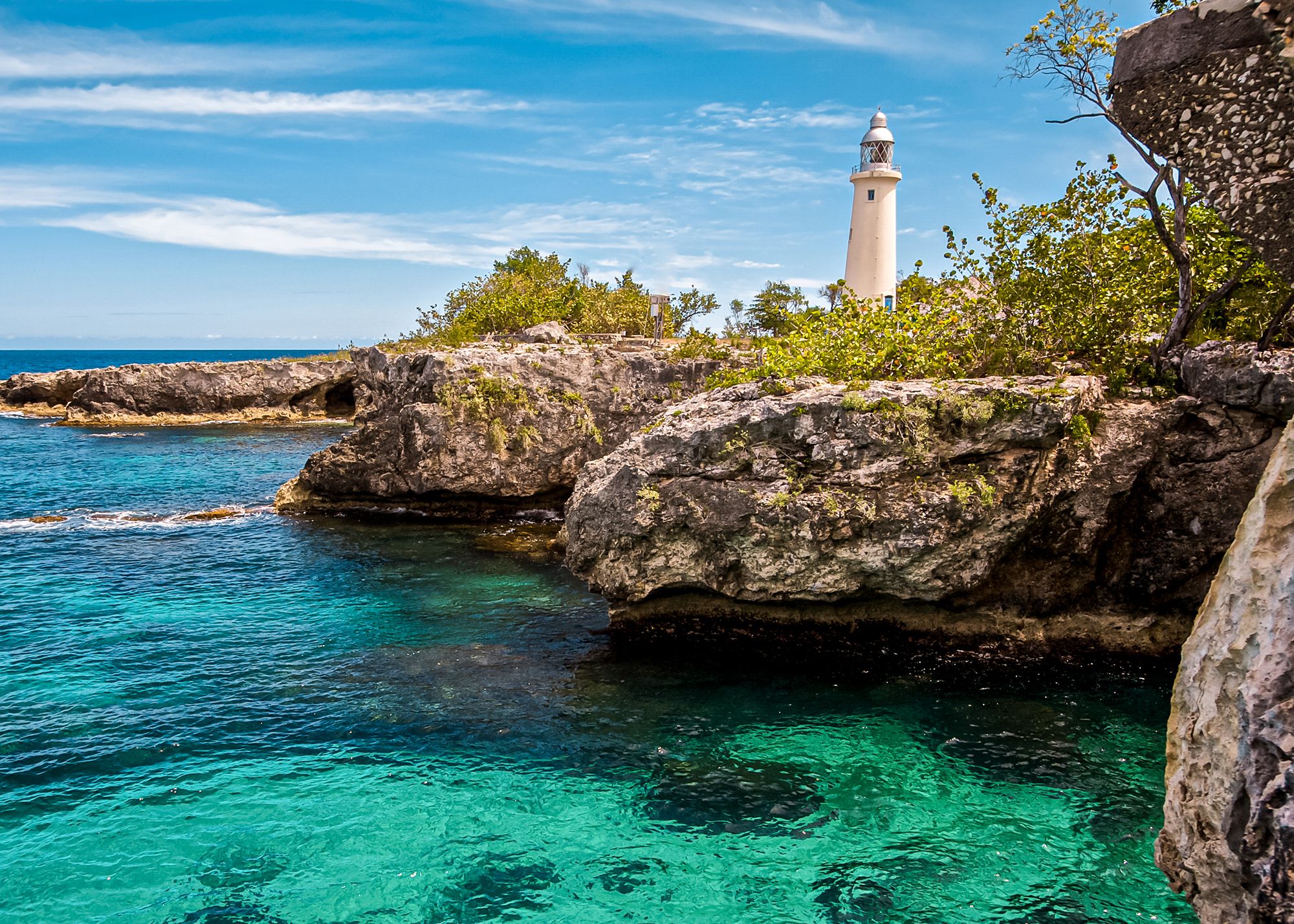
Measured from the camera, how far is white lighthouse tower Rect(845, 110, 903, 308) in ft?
136

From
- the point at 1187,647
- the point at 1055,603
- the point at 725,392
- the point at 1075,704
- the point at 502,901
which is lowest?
the point at 502,901

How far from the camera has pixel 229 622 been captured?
15.9 meters

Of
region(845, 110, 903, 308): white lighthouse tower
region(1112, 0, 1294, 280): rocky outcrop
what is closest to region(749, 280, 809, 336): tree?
region(845, 110, 903, 308): white lighthouse tower

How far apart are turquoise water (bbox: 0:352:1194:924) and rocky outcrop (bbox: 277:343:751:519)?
7.02m

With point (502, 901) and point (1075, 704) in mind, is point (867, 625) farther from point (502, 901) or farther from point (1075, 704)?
point (502, 901)

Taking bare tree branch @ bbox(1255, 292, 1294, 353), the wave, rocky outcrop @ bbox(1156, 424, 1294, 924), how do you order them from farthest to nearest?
the wave, bare tree branch @ bbox(1255, 292, 1294, 353), rocky outcrop @ bbox(1156, 424, 1294, 924)

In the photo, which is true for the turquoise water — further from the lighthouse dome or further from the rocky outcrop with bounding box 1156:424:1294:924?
the lighthouse dome

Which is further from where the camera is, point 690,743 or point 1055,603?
point 1055,603

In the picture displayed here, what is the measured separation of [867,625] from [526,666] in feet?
18.8

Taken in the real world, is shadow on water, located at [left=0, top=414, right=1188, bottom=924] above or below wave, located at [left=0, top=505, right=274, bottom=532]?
below

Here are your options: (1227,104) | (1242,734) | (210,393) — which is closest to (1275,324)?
(1227,104)

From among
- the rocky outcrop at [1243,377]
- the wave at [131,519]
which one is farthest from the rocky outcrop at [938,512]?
A: the wave at [131,519]

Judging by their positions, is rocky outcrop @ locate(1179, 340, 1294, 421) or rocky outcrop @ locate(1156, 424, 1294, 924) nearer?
rocky outcrop @ locate(1156, 424, 1294, 924)

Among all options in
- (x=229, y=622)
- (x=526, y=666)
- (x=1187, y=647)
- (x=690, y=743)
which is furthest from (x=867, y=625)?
(x=229, y=622)
